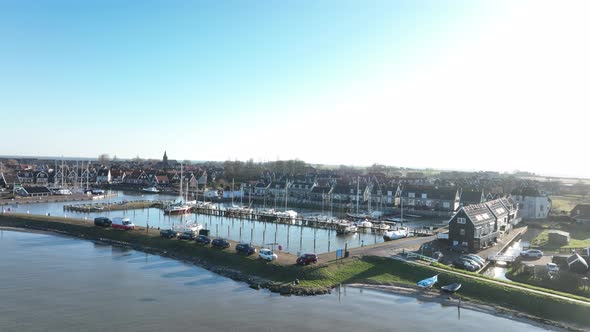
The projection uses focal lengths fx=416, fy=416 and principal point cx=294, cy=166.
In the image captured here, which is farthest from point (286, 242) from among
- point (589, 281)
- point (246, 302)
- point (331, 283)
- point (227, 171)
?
point (227, 171)

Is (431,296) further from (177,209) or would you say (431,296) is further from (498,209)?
(177,209)

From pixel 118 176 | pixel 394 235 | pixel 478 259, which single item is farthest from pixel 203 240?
pixel 118 176

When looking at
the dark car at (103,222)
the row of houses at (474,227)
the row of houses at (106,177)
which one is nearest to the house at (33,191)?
the row of houses at (106,177)

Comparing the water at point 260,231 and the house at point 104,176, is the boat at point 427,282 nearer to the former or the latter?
the water at point 260,231

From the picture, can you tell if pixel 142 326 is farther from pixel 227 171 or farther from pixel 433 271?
pixel 227 171

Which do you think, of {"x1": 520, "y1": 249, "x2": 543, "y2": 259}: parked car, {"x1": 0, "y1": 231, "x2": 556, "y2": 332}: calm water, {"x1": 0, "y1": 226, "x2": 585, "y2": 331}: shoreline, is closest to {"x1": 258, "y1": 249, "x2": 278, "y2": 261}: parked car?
{"x1": 0, "y1": 226, "x2": 585, "y2": 331}: shoreline
